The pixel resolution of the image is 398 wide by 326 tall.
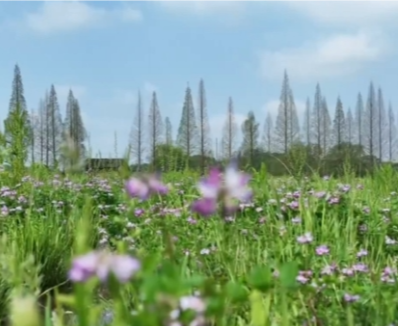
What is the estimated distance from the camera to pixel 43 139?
29.9 m

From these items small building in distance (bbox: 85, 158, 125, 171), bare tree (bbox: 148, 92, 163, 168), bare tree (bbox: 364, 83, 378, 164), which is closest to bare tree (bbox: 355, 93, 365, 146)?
bare tree (bbox: 364, 83, 378, 164)

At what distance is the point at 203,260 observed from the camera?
9.11 ft

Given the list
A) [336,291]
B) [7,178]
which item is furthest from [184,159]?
[336,291]

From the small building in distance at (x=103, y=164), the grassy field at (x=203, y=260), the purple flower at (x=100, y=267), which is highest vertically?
the small building in distance at (x=103, y=164)

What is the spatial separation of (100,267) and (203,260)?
2050mm

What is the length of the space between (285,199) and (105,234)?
3.73ft

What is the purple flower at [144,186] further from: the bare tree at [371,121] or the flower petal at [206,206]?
the bare tree at [371,121]

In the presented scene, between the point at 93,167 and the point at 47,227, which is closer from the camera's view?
the point at 47,227

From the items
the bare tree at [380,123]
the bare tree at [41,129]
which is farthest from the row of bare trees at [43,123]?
the bare tree at [380,123]

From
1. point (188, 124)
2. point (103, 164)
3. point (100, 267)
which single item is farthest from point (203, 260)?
point (188, 124)

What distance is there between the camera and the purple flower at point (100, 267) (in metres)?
0.75

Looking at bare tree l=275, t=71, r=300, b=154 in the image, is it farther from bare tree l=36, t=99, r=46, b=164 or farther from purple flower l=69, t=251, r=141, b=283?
purple flower l=69, t=251, r=141, b=283

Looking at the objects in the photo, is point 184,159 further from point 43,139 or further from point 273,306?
point 43,139

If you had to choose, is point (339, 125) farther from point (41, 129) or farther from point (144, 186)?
point (144, 186)
